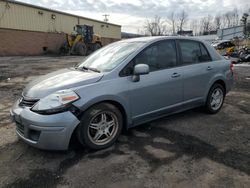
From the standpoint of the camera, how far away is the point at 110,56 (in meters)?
4.38

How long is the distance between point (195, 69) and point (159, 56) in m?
0.91

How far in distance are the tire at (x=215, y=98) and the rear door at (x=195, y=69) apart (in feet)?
0.80

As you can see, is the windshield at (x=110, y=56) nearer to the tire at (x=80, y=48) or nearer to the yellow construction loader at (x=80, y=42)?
the tire at (x=80, y=48)

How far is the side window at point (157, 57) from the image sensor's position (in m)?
4.03

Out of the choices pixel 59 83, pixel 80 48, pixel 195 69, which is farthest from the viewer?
pixel 80 48

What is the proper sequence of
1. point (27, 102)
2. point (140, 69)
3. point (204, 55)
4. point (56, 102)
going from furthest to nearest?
point (204, 55) → point (140, 69) → point (27, 102) → point (56, 102)

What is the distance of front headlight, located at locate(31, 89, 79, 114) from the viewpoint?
10.8ft

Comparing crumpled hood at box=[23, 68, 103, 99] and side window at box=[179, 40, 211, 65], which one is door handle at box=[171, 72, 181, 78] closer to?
side window at box=[179, 40, 211, 65]

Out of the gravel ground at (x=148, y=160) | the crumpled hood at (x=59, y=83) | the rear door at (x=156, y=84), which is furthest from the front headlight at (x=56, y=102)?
the rear door at (x=156, y=84)

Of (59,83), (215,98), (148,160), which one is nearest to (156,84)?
(148,160)

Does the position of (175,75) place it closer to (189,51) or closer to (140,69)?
(189,51)

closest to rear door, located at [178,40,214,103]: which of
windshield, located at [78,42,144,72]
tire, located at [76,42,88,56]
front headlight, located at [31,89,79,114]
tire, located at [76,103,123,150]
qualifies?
windshield, located at [78,42,144,72]

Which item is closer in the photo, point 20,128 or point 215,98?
point 20,128

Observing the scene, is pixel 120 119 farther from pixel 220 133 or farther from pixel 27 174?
pixel 220 133
